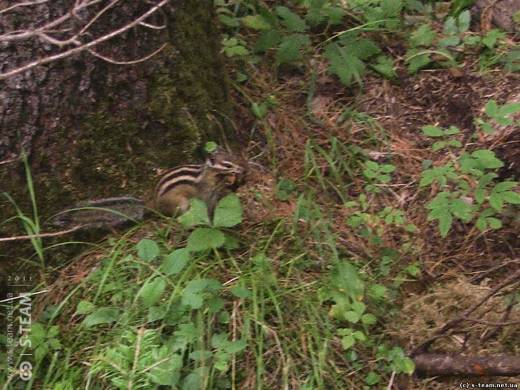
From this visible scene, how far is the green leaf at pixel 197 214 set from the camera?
3123 mm

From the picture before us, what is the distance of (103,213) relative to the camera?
3.33m

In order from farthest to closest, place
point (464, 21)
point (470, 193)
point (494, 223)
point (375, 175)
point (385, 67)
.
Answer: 1. point (464, 21)
2. point (385, 67)
3. point (375, 175)
4. point (470, 193)
5. point (494, 223)

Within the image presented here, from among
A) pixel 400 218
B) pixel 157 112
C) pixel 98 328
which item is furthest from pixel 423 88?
pixel 98 328

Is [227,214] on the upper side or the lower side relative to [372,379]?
upper

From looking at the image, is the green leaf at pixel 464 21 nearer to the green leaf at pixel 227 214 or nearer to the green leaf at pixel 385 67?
the green leaf at pixel 385 67

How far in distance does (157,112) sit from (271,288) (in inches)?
35.8

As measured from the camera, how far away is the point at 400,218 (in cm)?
356

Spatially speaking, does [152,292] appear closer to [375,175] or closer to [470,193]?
[375,175]

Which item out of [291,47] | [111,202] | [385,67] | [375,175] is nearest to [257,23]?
[291,47]

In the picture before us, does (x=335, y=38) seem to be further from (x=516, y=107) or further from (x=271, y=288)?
(x=271, y=288)

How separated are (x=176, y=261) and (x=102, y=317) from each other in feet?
1.14

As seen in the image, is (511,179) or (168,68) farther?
(511,179)

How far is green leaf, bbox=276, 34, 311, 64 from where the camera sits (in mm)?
4098

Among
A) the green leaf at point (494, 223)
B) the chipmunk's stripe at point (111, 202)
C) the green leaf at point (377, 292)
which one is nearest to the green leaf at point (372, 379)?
the green leaf at point (377, 292)
